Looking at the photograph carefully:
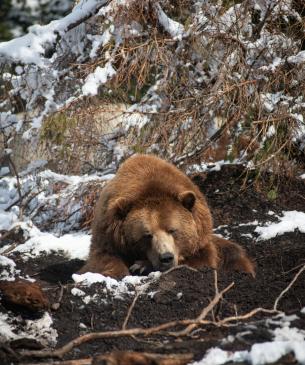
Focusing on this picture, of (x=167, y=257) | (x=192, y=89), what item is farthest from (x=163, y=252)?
(x=192, y=89)

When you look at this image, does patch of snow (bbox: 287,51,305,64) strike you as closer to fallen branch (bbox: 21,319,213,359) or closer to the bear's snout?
the bear's snout

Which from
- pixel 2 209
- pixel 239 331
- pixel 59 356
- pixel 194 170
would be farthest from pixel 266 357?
pixel 2 209

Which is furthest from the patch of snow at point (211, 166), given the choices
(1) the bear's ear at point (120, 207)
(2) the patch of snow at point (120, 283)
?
(2) the patch of snow at point (120, 283)

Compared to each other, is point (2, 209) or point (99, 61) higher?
point (99, 61)

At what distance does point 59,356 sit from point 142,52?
176 inches

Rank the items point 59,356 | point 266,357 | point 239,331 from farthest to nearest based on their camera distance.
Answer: point 239,331, point 59,356, point 266,357

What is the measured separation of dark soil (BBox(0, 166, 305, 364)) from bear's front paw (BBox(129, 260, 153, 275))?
1.81 ft

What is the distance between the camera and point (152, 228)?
5.38 metres

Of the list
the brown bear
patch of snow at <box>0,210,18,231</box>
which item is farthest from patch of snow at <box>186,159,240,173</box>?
the brown bear

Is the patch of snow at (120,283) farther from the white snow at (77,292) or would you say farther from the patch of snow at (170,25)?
the patch of snow at (170,25)

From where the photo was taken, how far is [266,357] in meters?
3.03

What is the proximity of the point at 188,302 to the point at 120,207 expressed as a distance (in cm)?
138

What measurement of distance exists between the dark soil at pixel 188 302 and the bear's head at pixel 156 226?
50cm

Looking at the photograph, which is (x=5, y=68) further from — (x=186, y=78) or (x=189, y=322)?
(x=189, y=322)
